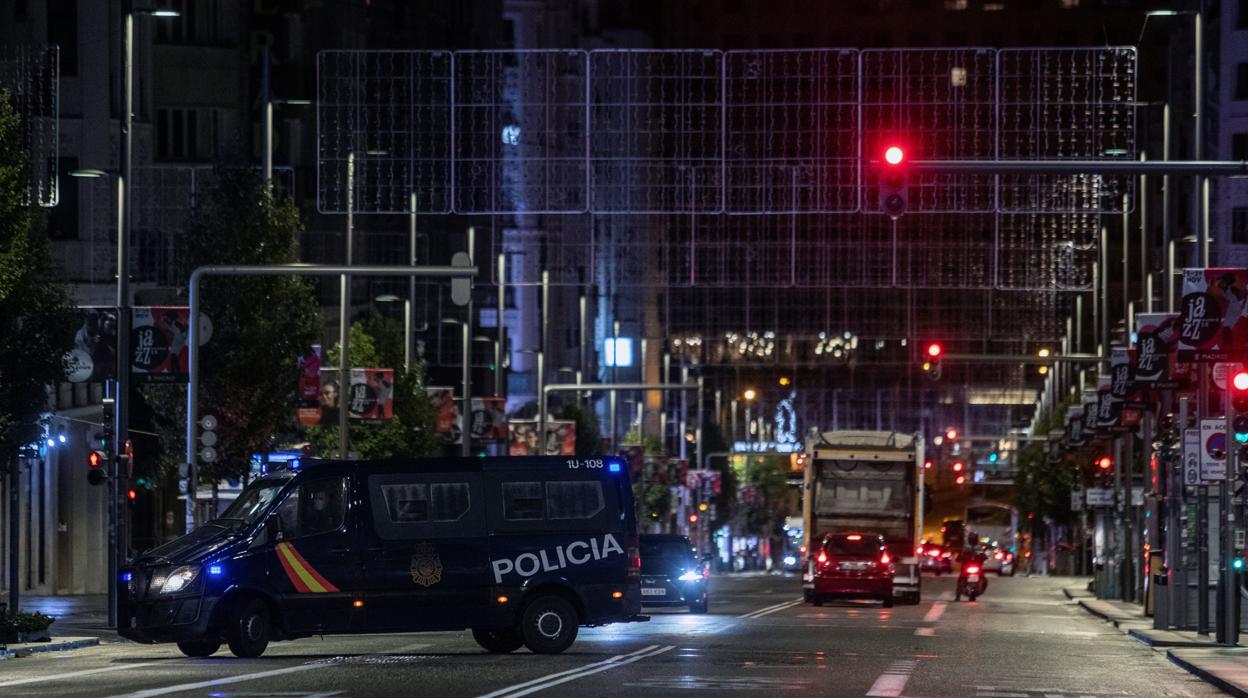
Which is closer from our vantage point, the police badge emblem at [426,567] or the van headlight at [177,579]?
the van headlight at [177,579]

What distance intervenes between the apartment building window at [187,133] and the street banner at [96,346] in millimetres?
34468

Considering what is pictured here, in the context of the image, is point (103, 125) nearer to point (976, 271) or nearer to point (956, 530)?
point (976, 271)

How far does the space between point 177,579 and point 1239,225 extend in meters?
67.9

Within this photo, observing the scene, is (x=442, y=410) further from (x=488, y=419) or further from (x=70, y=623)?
(x=70, y=623)

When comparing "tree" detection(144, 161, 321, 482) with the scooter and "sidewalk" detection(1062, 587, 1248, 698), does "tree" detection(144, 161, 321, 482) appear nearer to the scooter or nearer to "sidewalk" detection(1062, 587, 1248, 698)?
"sidewalk" detection(1062, 587, 1248, 698)

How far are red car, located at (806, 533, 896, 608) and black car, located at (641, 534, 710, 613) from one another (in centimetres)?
546

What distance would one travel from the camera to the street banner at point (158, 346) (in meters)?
38.6

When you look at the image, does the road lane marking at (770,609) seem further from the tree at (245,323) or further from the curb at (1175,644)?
the tree at (245,323)

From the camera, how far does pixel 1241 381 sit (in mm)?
33438

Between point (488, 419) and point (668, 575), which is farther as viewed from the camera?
point (488, 419)

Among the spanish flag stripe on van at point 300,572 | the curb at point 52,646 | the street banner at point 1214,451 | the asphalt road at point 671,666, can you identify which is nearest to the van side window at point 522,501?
the asphalt road at point 671,666

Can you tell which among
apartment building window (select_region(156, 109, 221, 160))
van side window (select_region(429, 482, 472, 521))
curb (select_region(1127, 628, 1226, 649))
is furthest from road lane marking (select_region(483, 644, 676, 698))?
apartment building window (select_region(156, 109, 221, 160))

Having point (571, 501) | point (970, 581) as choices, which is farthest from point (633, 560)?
point (970, 581)

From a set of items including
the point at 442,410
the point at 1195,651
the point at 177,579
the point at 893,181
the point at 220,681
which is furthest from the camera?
the point at 442,410
